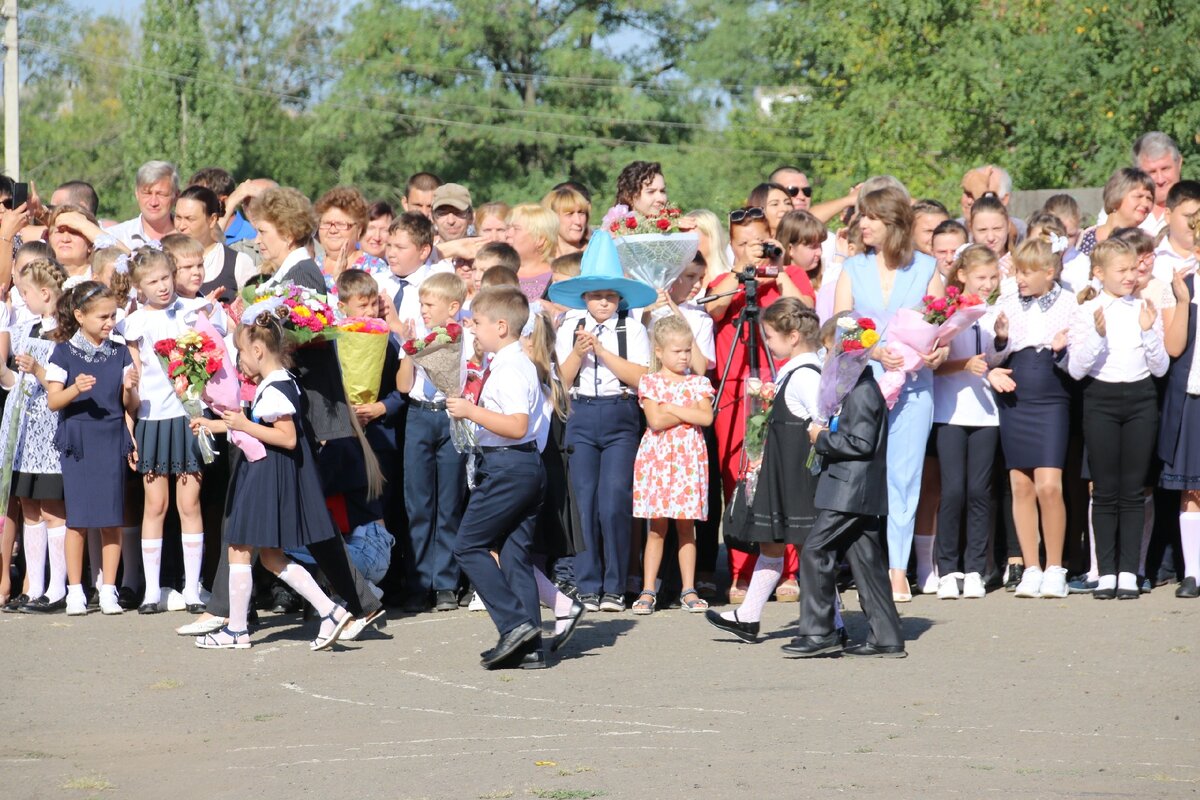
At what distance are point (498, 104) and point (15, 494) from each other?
4050 cm

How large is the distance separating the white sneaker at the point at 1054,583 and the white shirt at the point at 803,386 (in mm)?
2326

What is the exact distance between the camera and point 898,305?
9.94 meters

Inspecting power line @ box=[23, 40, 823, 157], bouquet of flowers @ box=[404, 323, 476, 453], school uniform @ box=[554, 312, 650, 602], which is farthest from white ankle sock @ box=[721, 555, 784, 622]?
power line @ box=[23, 40, 823, 157]

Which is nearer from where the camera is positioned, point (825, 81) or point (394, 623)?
point (394, 623)

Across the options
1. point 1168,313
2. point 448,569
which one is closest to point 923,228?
point 1168,313

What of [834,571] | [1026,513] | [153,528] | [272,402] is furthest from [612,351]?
[153,528]

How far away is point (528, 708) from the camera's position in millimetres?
7195

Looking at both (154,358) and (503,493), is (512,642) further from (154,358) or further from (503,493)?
(154,358)

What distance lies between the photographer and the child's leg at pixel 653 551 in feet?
32.3

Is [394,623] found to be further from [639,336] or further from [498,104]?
[498,104]

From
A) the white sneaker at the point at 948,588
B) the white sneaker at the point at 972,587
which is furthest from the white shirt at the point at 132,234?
the white sneaker at the point at 972,587

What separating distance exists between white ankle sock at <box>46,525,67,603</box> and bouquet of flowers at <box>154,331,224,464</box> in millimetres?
1689

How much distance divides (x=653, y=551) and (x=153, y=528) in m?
3.00

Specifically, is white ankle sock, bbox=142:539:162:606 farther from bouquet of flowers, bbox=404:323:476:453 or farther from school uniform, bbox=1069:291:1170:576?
school uniform, bbox=1069:291:1170:576
